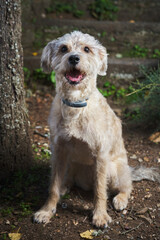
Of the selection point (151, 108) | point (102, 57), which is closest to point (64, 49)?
point (102, 57)

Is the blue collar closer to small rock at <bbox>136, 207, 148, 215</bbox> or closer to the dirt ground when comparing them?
the dirt ground

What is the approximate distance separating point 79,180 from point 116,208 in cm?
57

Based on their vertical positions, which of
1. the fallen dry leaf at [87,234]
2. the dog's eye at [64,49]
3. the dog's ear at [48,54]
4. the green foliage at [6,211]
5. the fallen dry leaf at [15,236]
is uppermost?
the dog's eye at [64,49]

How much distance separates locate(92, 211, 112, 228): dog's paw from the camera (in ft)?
10.1

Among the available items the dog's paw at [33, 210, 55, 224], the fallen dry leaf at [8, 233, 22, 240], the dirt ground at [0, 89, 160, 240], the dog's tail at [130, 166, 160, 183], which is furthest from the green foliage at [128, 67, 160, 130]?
the fallen dry leaf at [8, 233, 22, 240]

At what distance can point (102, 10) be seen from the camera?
6918 millimetres

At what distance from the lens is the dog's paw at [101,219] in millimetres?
3074

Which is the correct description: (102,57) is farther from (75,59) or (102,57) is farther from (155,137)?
(155,137)

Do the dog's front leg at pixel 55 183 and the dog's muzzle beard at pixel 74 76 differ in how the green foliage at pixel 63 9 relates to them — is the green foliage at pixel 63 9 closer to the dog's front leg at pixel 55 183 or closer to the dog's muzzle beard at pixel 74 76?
the dog's muzzle beard at pixel 74 76

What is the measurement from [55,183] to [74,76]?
1238 mm

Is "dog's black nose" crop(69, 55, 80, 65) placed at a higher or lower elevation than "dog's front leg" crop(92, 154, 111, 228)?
higher

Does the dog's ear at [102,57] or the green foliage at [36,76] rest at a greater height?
the dog's ear at [102,57]

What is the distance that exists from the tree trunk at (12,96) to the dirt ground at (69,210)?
246 mm

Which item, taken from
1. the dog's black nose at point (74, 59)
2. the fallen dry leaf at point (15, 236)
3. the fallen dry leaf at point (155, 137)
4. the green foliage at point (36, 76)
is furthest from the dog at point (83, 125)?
the green foliage at point (36, 76)
